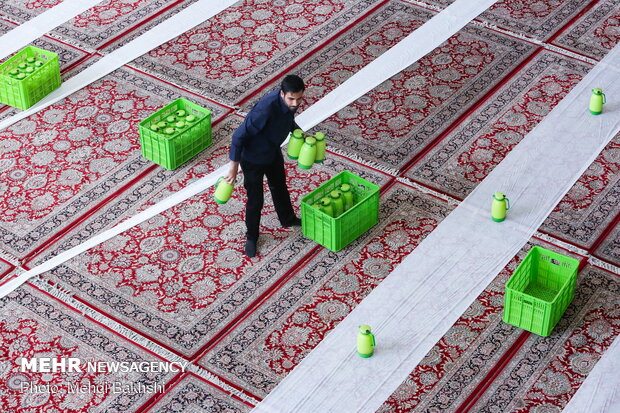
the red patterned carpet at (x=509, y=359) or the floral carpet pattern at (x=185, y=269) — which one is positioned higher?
the floral carpet pattern at (x=185, y=269)

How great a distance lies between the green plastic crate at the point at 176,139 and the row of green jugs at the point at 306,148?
2.90 feet

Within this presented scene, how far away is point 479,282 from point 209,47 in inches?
111

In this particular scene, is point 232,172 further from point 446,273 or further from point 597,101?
point 597,101

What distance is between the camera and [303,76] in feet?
21.2

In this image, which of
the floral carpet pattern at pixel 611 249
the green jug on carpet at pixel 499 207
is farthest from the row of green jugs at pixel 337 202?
the floral carpet pattern at pixel 611 249

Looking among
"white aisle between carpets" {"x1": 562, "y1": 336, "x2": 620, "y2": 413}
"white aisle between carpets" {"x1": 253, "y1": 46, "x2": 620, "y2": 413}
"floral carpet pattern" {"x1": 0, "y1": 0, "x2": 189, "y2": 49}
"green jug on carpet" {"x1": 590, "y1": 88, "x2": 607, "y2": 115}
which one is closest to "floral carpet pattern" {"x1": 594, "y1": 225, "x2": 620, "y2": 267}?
"white aisle between carpets" {"x1": 253, "y1": 46, "x2": 620, "y2": 413}

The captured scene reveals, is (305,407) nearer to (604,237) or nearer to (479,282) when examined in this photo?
(479,282)

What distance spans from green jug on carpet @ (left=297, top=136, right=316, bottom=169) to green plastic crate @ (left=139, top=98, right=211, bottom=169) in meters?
0.93

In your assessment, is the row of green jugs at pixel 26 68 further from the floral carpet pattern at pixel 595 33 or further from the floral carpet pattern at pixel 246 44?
the floral carpet pattern at pixel 595 33

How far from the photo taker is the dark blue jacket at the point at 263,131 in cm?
457

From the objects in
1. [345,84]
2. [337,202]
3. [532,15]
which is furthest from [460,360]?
[532,15]

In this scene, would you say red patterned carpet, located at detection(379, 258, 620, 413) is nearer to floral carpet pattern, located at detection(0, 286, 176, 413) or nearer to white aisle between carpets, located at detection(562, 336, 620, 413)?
white aisle between carpets, located at detection(562, 336, 620, 413)

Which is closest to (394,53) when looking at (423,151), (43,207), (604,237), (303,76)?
(303,76)

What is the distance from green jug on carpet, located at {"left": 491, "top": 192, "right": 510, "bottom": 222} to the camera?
5180 mm
